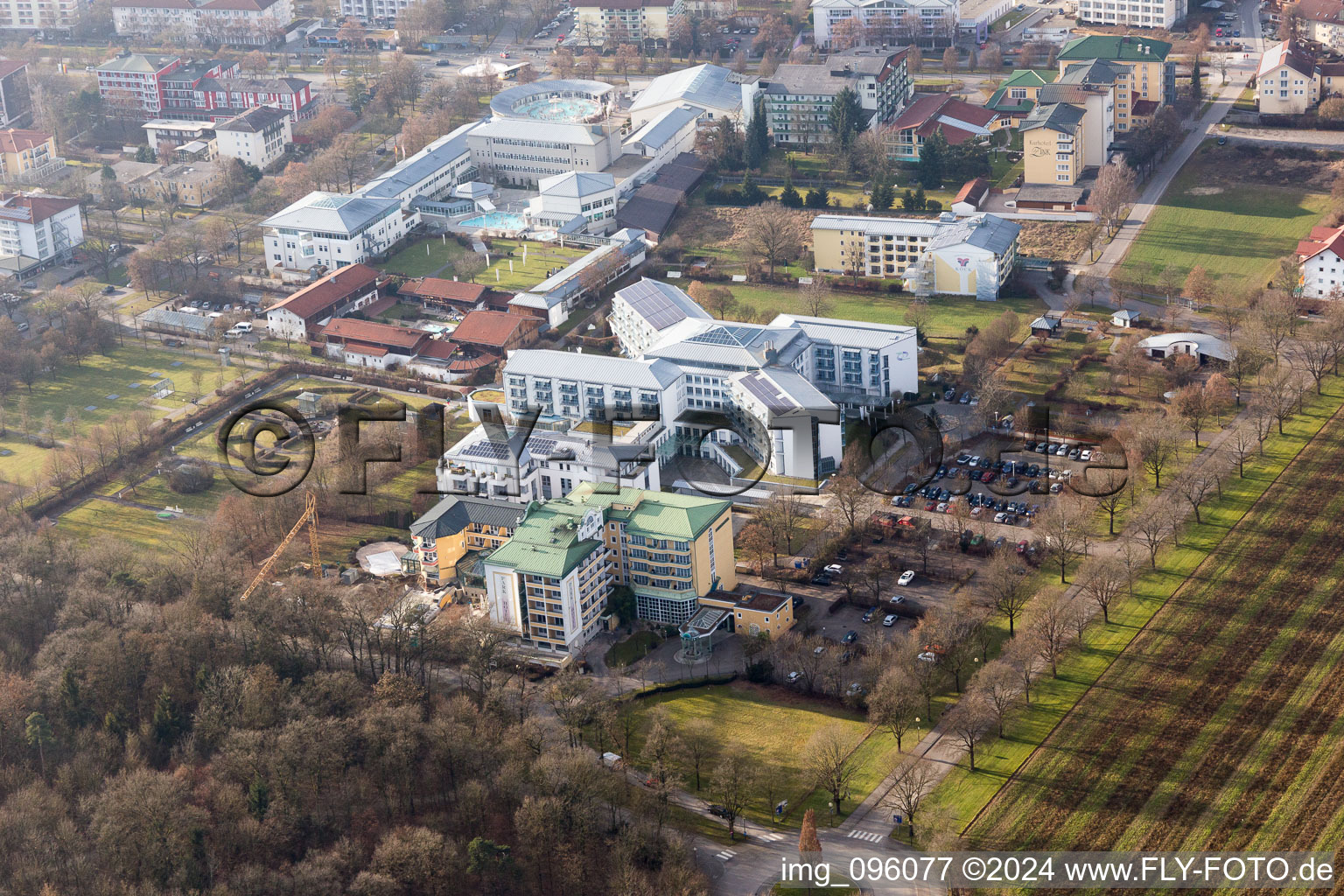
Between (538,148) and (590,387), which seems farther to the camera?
(538,148)

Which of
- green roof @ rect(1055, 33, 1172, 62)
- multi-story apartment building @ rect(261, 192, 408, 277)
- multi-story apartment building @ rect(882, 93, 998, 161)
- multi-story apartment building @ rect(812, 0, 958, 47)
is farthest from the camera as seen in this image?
multi-story apartment building @ rect(812, 0, 958, 47)

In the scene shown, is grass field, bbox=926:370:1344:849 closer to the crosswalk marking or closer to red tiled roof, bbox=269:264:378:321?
the crosswalk marking

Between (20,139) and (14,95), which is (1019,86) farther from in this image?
(14,95)

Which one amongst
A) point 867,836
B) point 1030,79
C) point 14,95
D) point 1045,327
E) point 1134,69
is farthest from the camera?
point 14,95

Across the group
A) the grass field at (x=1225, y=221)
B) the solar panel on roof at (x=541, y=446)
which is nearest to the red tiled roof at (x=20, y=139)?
the solar panel on roof at (x=541, y=446)

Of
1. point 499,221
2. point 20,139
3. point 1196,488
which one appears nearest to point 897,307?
point 1196,488

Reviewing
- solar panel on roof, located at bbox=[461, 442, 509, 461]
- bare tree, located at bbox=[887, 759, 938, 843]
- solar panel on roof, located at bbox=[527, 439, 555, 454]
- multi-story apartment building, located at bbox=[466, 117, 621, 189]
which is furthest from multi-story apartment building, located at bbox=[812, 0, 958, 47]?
bare tree, located at bbox=[887, 759, 938, 843]
